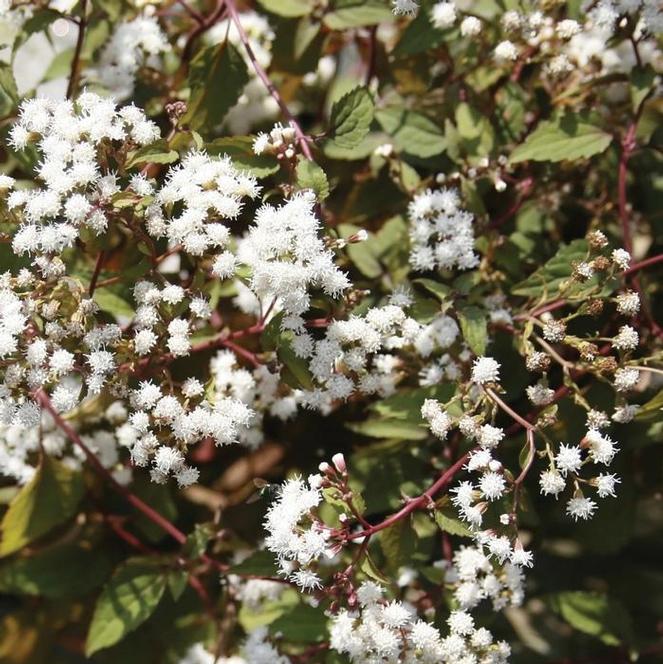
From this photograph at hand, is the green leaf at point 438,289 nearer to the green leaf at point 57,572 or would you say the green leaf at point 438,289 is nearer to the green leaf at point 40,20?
the green leaf at point 40,20

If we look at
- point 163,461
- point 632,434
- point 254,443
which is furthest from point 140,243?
point 632,434

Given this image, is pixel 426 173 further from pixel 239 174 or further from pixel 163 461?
pixel 163 461

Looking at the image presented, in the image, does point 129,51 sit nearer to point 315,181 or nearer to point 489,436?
point 315,181

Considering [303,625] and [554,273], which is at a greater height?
[554,273]

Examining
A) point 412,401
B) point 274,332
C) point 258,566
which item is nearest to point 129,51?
point 274,332

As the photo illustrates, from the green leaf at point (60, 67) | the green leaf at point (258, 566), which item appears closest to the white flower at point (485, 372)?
the green leaf at point (258, 566)

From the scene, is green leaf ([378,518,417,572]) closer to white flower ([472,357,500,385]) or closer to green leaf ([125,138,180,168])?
white flower ([472,357,500,385])
